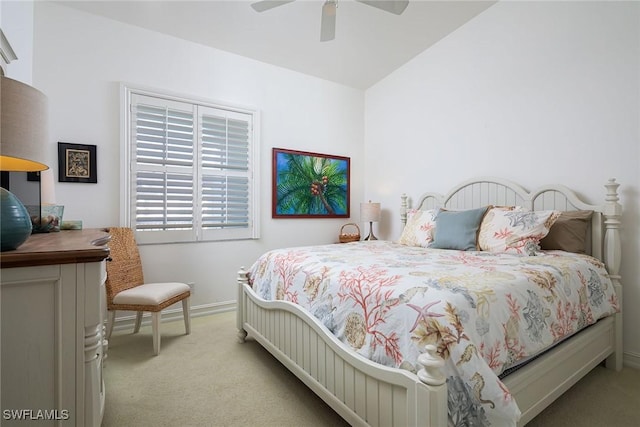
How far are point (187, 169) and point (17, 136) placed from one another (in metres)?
2.16

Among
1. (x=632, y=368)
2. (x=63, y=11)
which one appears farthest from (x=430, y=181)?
(x=63, y=11)

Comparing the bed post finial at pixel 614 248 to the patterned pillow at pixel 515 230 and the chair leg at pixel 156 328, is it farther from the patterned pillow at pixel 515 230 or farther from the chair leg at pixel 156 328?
the chair leg at pixel 156 328

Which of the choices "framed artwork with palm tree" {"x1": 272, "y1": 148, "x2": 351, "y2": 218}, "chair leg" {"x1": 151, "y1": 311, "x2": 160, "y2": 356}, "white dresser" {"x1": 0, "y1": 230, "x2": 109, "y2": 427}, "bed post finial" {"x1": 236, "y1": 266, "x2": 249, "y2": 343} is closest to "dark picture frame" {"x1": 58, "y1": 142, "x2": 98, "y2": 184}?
"chair leg" {"x1": 151, "y1": 311, "x2": 160, "y2": 356}

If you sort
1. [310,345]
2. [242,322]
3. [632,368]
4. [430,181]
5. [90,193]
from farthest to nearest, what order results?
[430,181] → [90,193] → [242,322] → [632,368] → [310,345]

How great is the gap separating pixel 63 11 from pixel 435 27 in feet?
11.2

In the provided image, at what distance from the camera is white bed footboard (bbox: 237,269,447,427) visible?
939mm

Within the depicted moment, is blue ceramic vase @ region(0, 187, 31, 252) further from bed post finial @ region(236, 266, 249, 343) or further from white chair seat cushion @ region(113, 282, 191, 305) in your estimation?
bed post finial @ region(236, 266, 249, 343)

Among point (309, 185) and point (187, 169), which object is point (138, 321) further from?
point (309, 185)

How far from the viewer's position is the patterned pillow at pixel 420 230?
2709mm

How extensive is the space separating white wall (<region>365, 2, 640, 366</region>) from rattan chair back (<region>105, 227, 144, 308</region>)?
114 inches

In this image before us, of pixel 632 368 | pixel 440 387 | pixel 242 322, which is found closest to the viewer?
pixel 440 387

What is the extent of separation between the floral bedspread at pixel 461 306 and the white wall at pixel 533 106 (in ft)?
2.51

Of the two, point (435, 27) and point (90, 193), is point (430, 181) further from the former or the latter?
point (90, 193)

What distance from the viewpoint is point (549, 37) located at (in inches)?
98.9
